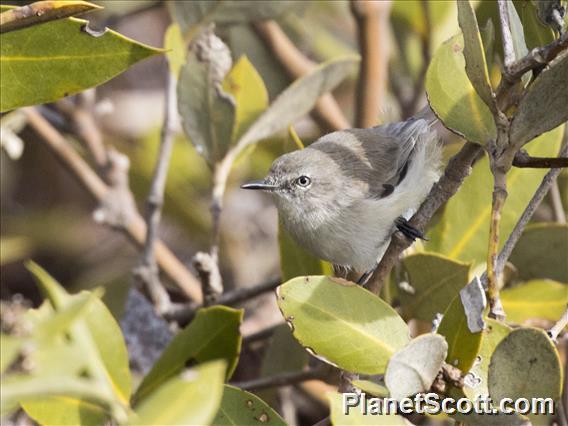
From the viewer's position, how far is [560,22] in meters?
1.74

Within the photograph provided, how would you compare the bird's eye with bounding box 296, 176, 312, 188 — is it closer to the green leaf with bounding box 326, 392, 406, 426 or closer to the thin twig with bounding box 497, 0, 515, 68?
the thin twig with bounding box 497, 0, 515, 68

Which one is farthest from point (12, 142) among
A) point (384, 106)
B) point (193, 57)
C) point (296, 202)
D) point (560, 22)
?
point (560, 22)

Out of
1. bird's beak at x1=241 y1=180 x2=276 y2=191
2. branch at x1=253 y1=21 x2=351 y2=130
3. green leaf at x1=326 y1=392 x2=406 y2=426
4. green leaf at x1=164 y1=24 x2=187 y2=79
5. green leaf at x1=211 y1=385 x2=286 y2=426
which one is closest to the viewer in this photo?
green leaf at x1=326 y1=392 x2=406 y2=426

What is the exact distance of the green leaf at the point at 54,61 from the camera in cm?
192

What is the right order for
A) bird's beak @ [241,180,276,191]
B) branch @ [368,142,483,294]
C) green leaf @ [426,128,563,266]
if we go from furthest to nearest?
bird's beak @ [241,180,276,191] < green leaf @ [426,128,563,266] < branch @ [368,142,483,294]

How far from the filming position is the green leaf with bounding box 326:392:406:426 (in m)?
1.39

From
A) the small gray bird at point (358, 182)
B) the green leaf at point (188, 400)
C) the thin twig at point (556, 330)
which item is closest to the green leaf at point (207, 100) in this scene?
the small gray bird at point (358, 182)

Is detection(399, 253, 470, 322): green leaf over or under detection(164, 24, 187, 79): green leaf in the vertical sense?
under

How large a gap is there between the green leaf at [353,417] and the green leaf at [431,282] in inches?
30.2

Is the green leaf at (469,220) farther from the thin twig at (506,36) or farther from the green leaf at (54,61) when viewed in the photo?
the green leaf at (54,61)

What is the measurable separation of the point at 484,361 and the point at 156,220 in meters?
1.42

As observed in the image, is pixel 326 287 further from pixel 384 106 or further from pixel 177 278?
pixel 384 106

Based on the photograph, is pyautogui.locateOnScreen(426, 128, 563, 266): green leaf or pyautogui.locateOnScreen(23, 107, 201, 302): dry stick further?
pyautogui.locateOnScreen(23, 107, 201, 302): dry stick

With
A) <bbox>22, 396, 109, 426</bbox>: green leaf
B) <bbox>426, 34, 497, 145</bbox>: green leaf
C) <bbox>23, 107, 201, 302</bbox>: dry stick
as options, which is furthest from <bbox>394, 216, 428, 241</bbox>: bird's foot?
<bbox>23, 107, 201, 302</bbox>: dry stick
